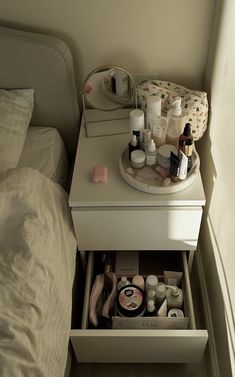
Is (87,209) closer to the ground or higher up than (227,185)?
closer to the ground

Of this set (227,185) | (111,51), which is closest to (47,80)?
(111,51)

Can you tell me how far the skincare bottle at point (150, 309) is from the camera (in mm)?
1264

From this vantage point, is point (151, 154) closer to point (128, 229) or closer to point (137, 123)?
point (137, 123)

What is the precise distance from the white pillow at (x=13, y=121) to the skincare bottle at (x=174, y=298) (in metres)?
0.68

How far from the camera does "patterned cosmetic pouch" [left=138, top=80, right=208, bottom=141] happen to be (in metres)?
1.33

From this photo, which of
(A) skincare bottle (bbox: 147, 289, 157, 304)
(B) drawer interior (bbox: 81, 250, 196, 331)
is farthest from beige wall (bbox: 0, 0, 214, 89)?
(A) skincare bottle (bbox: 147, 289, 157, 304)

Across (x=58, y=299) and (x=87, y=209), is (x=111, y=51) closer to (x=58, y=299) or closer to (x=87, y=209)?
(x=87, y=209)

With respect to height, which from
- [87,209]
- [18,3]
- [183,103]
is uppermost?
[18,3]

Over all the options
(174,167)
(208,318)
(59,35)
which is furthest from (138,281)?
(59,35)

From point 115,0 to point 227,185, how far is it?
2.37 feet

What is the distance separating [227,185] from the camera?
1.19m

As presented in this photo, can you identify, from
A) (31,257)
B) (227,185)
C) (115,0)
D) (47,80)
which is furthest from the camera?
(47,80)

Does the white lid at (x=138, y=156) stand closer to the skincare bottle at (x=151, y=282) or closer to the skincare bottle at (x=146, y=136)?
the skincare bottle at (x=146, y=136)

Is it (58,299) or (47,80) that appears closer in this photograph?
(58,299)
